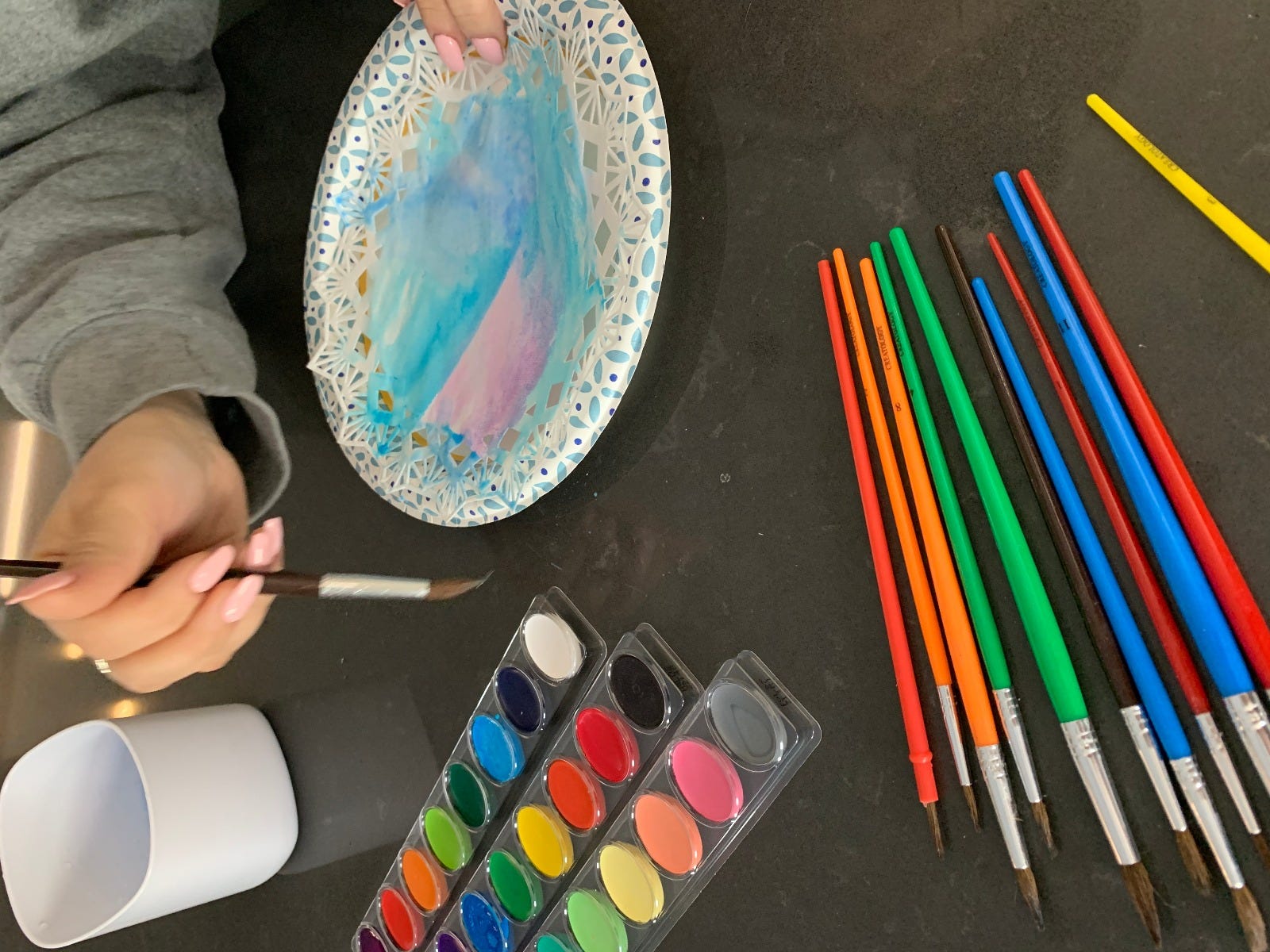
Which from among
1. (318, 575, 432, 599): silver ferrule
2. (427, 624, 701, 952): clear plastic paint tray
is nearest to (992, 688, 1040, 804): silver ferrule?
(427, 624, 701, 952): clear plastic paint tray

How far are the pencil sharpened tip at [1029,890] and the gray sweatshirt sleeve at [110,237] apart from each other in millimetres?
452

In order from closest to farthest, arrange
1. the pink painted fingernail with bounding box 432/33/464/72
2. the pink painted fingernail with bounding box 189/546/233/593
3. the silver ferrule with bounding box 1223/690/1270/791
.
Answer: the silver ferrule with bounding box 1223/690/1270/791, the pink painted fingernail with bounding box 189/546/233/593, the pink painted fingernail with bounding box 432/33/464/72

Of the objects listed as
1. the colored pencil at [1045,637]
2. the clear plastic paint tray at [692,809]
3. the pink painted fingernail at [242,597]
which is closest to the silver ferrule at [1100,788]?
the colored pencil at [1045,637]

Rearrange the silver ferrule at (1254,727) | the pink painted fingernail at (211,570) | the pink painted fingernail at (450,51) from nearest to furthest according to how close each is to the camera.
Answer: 1. the silver ferrule at (1254,727)
2. the pink painted fingernail at (211,570)
3. the pink painted fingernail at (450,51)

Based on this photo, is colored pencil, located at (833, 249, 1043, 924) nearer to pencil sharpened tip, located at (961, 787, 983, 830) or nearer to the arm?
pencil sharpened tip, located at (961, 787, 983, 830)

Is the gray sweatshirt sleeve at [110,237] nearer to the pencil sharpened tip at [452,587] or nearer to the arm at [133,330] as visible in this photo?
the arm at [133,330]

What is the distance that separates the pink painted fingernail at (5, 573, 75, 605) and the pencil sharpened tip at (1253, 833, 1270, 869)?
0.48m

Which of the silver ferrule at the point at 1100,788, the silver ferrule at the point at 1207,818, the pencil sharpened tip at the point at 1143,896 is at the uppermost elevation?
the silver ferrule at the point at 1207,818

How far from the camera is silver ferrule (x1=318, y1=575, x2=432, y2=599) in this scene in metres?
0.41

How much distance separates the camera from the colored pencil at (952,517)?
0.35 m

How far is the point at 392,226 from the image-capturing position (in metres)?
0.56

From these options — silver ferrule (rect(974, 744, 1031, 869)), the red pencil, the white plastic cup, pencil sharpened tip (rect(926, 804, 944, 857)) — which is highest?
the red pencil

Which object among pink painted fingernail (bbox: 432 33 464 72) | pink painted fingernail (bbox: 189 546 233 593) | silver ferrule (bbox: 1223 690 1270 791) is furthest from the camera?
pink painted fingernail (bbox: 432 33 464 72)

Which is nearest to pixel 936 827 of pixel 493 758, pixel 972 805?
pixel 972 805
